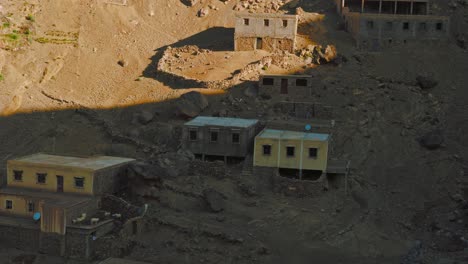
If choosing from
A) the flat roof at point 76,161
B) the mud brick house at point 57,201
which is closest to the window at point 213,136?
the flat roof at point 76,161

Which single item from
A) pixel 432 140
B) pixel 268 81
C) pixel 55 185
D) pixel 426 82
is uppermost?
pixel 426 82

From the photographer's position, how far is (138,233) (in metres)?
41.8

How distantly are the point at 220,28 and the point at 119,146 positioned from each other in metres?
22.7

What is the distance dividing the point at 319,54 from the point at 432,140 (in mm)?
13562

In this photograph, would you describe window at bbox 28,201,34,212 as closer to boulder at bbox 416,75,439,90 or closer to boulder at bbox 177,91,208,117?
boulder at bbox 177,91,208,117

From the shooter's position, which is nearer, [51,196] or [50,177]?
[51,196]

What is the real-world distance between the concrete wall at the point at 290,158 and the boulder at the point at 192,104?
31.9 ft

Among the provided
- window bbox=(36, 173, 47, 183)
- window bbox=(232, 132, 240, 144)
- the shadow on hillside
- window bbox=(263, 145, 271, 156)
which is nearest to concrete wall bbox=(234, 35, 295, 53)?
the shadow on hillside

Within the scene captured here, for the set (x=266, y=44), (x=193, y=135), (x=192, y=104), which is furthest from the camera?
(x=266, y=44)

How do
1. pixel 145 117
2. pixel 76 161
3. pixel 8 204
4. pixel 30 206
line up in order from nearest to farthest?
pixel 30 206, pixel 8 204, pixel 76 161, pixel 145 117

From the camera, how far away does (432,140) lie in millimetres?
52594

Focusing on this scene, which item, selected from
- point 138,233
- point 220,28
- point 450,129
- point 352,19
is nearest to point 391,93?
point 450,129

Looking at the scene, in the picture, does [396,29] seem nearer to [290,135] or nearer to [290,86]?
[290,86]

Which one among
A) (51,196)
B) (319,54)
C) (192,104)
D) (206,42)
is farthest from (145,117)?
(319,54)
